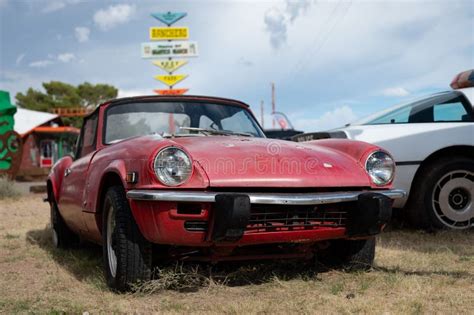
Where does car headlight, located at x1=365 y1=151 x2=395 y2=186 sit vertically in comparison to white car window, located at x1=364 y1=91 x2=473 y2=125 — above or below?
below

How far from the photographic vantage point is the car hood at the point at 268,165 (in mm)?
2930

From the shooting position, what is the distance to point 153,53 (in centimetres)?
2006

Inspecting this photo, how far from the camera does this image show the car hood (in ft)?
9.61

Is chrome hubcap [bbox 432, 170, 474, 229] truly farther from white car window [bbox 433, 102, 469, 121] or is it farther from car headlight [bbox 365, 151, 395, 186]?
car headlight [bbox 365, 151, 395, 186]

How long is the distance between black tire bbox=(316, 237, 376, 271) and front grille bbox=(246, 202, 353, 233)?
0.59 metres

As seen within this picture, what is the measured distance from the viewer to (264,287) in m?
3.19

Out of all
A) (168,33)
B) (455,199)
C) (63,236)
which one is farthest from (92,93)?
(455,199)

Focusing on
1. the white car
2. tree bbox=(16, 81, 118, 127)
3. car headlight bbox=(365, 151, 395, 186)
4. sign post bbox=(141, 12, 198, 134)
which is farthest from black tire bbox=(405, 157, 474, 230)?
tree bbox=(16, 81, 118, 127)

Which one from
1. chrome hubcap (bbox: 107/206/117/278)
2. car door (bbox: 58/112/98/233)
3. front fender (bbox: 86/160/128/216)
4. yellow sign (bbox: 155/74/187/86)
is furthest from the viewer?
yellow sign (bbox: 155/74/187/86)

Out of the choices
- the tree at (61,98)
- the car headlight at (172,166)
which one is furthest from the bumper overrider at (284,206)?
the tree at (61,98)

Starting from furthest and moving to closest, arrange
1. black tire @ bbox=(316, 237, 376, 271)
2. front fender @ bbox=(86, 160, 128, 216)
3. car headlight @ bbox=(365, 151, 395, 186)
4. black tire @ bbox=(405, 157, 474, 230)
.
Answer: black tire @ bbox=(405, 157, 474, 230), black tire @ bbox=(316, 237, 376, 271), car headlight @ bbox=(365, 151, 395, 186), front fender @ bbox=(86, 160, 128, 216)

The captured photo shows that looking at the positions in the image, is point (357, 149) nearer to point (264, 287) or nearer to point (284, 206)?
point (284, 206)

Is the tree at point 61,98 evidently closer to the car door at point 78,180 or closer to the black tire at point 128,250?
the car door at point 78,180

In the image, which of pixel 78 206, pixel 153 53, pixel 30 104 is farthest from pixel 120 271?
pixel 30 104
